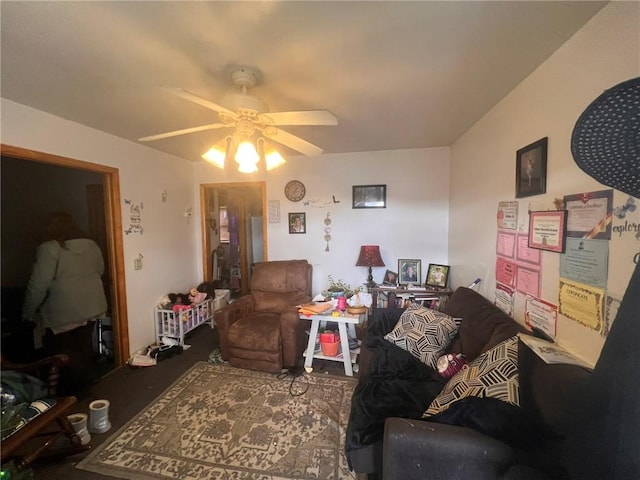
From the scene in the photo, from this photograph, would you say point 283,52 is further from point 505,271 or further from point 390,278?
point 390,278

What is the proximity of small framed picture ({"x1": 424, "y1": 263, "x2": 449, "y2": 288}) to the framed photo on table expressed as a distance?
5.11ft

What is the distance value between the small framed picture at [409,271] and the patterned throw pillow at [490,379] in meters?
1.90

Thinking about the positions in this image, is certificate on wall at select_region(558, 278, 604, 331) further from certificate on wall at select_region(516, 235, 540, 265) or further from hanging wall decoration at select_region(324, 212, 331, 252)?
hanging wall decoration at select_region(324, 212, 331, 252)

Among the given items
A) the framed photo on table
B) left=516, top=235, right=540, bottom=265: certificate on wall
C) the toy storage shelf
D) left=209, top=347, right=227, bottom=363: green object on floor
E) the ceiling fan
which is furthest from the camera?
the toy storage shelf

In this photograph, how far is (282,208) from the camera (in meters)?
3.56

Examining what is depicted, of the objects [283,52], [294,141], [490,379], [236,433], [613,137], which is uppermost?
[283,52]

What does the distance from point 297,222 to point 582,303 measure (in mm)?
2812

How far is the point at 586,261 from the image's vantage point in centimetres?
116

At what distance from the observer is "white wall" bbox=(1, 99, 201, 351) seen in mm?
1966

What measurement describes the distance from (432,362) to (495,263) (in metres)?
0.86

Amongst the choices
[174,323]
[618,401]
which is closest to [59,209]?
[174,323]

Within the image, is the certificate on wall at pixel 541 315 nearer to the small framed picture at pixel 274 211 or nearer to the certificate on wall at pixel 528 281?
the certificate on wall at pixel 528 281

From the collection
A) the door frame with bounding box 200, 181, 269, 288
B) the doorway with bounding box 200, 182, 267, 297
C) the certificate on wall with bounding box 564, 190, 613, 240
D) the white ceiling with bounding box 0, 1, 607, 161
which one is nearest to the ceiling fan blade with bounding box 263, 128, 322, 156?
the white ceiling with bounding box 0, 1, 607, 161

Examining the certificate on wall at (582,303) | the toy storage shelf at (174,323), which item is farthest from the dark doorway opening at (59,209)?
the certificate on wall at (582,303)
